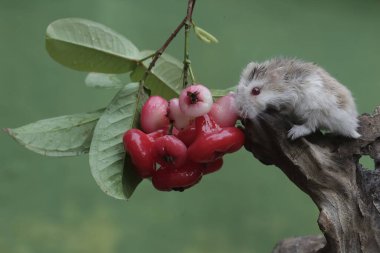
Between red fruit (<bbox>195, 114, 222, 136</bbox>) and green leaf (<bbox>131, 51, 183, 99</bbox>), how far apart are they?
0.80 feet

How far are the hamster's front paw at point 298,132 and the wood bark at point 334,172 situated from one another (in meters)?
0.01

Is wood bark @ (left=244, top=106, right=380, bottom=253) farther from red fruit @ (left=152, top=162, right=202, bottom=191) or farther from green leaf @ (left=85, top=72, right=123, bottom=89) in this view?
green leaf @ (left=85, top=72, right=123, bottom=89)

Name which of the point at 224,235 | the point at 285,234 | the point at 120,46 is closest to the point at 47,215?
the point at 224,235

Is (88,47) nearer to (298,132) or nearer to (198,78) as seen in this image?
(298,132)

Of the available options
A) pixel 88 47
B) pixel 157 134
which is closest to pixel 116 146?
pixel 157 134

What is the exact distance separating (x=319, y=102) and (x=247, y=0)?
1.10m

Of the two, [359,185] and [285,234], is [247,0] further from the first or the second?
[359,185]

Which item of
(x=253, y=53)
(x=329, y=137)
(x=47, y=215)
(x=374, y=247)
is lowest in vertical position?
(x=47, y=215)

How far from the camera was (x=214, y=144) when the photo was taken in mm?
718

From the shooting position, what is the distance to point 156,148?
2.44 ft

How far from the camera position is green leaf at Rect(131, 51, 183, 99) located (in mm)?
996

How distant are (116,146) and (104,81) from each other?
27 centimetres

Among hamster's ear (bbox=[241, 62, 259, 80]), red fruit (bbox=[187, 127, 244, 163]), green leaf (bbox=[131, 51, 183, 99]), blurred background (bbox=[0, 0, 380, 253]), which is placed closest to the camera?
red fruit (bbox=[187, 127, 244, 163])

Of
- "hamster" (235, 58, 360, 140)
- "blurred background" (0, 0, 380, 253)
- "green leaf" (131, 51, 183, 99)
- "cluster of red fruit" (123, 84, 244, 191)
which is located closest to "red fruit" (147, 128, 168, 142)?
"cluster of red fruit" (123, 84, 244, 191)
